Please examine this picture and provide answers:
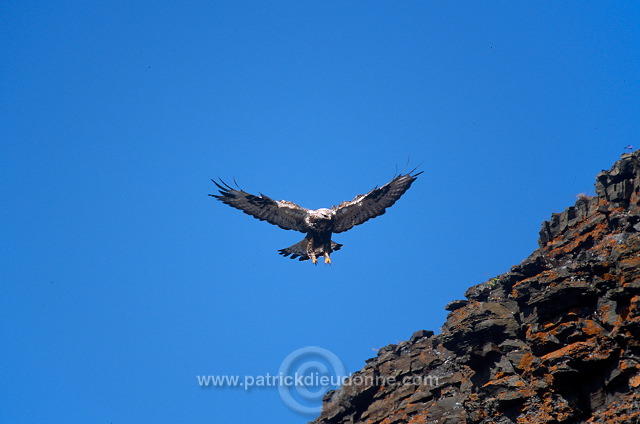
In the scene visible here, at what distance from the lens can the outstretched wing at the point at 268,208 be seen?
2234 cm

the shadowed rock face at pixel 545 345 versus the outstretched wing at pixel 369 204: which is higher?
the outstretched wing at pixel 369 204

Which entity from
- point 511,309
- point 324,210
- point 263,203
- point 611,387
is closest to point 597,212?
point 511,309

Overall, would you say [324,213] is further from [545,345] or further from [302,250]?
[545,345]

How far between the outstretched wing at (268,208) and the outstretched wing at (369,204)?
1.34 m

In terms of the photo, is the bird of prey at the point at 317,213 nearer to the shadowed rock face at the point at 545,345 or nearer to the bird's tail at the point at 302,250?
the bird's tail at the point at 302,250

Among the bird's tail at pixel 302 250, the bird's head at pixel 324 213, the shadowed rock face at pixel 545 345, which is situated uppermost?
the bird's head at pixel 324 213

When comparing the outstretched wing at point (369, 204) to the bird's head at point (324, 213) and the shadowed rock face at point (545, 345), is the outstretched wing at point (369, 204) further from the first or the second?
the shadowed rock face at point (545, 345)

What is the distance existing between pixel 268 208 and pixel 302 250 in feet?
6.50

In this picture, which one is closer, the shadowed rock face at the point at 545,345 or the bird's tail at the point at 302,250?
the shadowed rock face at the point at 545,345

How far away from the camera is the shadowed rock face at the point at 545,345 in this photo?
43.3ft

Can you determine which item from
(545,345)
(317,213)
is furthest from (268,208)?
(545,345)

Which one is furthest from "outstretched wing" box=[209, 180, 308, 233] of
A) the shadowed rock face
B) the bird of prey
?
the shadowed rock face

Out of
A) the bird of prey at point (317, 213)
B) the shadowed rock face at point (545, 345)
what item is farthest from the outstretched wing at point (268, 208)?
the shadowed rock face at point (545, 345)

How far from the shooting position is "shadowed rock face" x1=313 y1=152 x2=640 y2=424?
43.3ft
